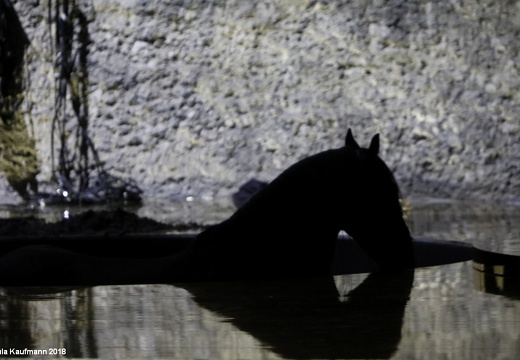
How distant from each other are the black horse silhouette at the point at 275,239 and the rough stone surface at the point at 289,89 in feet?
14.7

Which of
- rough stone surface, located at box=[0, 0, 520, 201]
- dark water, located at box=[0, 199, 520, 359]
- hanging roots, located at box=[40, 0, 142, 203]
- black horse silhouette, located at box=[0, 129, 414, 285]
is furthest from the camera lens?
hanging roots, located at box=[40, 0, 142, 203]

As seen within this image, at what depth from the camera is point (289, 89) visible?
771 cm

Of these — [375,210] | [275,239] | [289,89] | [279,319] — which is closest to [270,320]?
[279,319]

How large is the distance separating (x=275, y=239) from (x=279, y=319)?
0.73 meters

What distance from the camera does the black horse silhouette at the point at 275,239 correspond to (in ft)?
9.33

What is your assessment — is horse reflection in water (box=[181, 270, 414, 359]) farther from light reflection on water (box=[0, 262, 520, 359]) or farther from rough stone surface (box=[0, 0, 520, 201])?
rough stone surface (box=[0, 0, 520, 201])

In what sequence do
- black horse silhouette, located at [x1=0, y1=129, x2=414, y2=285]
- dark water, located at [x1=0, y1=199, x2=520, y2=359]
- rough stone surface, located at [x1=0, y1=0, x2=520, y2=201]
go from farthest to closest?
rough stone surface, located at [x1=0, y1=0, x2=520, y2=201] < black horse silhouette, located at [x1=0, y1=129, x2=414, y2=285] < dark water, located at [x1=0, y1=199, x2=520, y2=359]

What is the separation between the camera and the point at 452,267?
3023mm

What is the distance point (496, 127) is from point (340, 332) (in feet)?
18.3

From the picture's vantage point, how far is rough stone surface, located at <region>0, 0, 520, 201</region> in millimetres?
7348

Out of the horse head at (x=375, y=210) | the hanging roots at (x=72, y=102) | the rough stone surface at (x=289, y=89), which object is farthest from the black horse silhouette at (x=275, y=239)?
the hanging roots at (x=72, y=102)

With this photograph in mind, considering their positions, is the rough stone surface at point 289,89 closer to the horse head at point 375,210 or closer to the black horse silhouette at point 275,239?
the horse head at point 375,210

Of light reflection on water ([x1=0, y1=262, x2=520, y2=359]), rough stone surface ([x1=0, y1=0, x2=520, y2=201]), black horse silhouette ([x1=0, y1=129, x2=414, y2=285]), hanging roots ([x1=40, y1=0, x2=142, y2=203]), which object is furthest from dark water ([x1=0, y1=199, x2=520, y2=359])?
hanging roots ([x1=40, y1=0, x2=142, y2=203])

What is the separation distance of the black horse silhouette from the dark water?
13 cm
